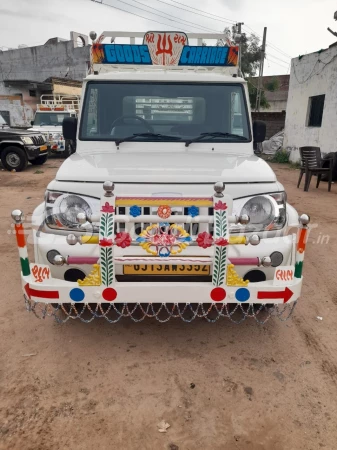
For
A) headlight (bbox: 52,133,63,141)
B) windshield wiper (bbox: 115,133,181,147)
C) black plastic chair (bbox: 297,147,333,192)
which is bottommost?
black plastic chair (bbox: 297,147,333,192)

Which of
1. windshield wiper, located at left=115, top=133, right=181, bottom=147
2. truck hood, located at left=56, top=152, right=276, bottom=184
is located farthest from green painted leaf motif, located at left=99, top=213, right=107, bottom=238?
windshield wiper, located at left=115, top=133, right=181, bottom=147

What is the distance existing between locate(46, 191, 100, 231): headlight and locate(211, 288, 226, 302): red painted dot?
3.07ft

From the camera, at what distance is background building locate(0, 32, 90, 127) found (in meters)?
22.5

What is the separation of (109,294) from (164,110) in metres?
2.12

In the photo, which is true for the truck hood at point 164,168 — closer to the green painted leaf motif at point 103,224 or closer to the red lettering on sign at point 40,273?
the green painted leaf motif at point 103,224

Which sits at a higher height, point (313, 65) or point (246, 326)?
point (313, 65)

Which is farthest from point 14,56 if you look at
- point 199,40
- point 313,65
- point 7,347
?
point 7,347

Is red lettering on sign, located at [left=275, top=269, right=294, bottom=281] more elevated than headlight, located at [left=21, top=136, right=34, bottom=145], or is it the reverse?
headlight, located at [left=21, top=136, right=34, bottom=145]

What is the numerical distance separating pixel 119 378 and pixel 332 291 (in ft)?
8.42

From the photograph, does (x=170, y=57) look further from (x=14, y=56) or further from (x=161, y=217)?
(x=14, y=56)

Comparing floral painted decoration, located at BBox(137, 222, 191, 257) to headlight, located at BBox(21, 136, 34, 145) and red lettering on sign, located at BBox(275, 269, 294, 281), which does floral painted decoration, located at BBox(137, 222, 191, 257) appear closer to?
red lettering on sign, located at BBox(275, 269, 294, 281)

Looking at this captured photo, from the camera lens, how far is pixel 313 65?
1289 cm

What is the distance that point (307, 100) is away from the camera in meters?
13.4

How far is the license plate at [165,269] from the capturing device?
2391 millimetres
